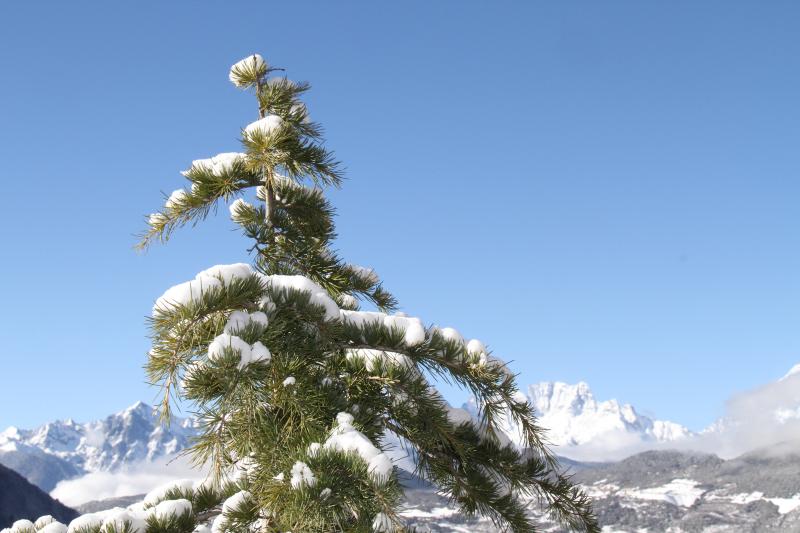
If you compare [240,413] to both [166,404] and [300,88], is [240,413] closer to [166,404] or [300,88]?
[166,404]

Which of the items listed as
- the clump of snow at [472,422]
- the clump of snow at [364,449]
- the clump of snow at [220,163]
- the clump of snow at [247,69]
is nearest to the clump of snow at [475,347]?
the clump of snow at [472,422]

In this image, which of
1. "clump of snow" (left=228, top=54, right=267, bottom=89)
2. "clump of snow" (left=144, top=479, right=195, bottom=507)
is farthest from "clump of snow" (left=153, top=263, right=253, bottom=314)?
"clump of snow" (left=228, top=54, right=267, bottom=89)

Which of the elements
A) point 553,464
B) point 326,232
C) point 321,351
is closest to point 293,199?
point 326,232

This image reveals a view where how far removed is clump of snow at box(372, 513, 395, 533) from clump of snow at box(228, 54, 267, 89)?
5.42m

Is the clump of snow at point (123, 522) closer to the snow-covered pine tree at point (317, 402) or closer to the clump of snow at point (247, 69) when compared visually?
the snow-covered pine tree at point (317, 402)

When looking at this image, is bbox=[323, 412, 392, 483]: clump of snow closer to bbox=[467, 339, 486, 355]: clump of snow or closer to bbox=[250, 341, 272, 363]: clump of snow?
bbox=[250, 341, 272, 363]: clump of snow

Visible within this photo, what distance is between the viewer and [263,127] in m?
6.79

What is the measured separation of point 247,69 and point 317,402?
4.34 m

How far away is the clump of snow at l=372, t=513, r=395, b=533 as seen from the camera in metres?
3.99

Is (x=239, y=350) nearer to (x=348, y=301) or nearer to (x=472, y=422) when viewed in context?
(x=472, y=422)

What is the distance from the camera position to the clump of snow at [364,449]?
383cm

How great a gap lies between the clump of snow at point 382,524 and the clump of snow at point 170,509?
211 centimetres

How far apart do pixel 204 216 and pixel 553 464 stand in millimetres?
4234

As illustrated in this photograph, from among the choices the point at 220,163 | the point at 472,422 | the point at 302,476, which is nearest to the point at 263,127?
the point at 220,163
